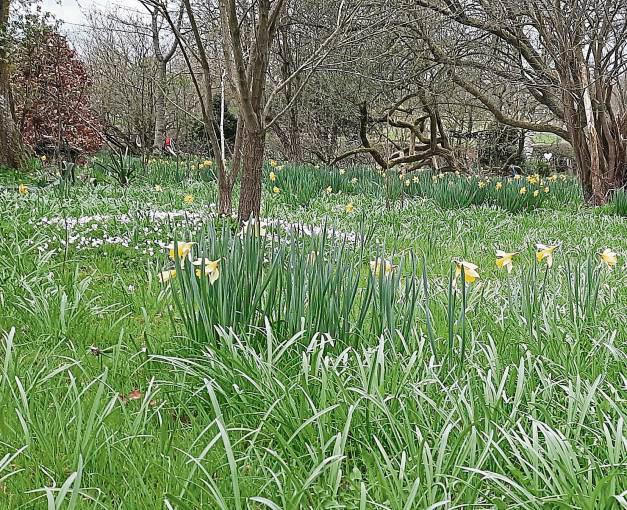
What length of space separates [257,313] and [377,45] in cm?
829

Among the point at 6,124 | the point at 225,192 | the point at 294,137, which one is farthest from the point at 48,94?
the point at 225,192

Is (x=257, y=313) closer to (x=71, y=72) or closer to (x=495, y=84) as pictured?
(x=495, y=84)

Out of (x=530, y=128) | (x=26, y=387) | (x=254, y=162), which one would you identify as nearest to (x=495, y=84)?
(x=530, y=128)

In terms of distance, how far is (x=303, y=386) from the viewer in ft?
4.91

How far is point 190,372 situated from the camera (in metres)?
1.61

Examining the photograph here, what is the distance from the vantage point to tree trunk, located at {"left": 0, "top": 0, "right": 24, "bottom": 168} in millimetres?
7449

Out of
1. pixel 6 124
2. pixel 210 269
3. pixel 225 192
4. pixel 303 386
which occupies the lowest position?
pixel 303 386

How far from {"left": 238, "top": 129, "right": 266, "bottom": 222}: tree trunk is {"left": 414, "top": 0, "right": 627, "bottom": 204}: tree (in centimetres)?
433

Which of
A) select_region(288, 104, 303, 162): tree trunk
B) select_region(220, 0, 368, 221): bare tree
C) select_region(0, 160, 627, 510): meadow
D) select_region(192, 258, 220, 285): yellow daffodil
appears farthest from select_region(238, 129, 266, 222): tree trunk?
select_region(288, 104, 303, 162): tree trunk

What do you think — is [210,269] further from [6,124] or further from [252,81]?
[6,124]

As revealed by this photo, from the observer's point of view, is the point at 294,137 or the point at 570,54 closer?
the point at 570,54

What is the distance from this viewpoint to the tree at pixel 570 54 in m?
6.94

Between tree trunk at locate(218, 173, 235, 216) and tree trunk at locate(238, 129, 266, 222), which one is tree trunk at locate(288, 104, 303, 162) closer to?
tree trunk at locate(218, 173, 235, 216)

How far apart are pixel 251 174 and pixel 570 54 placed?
16.3ft
